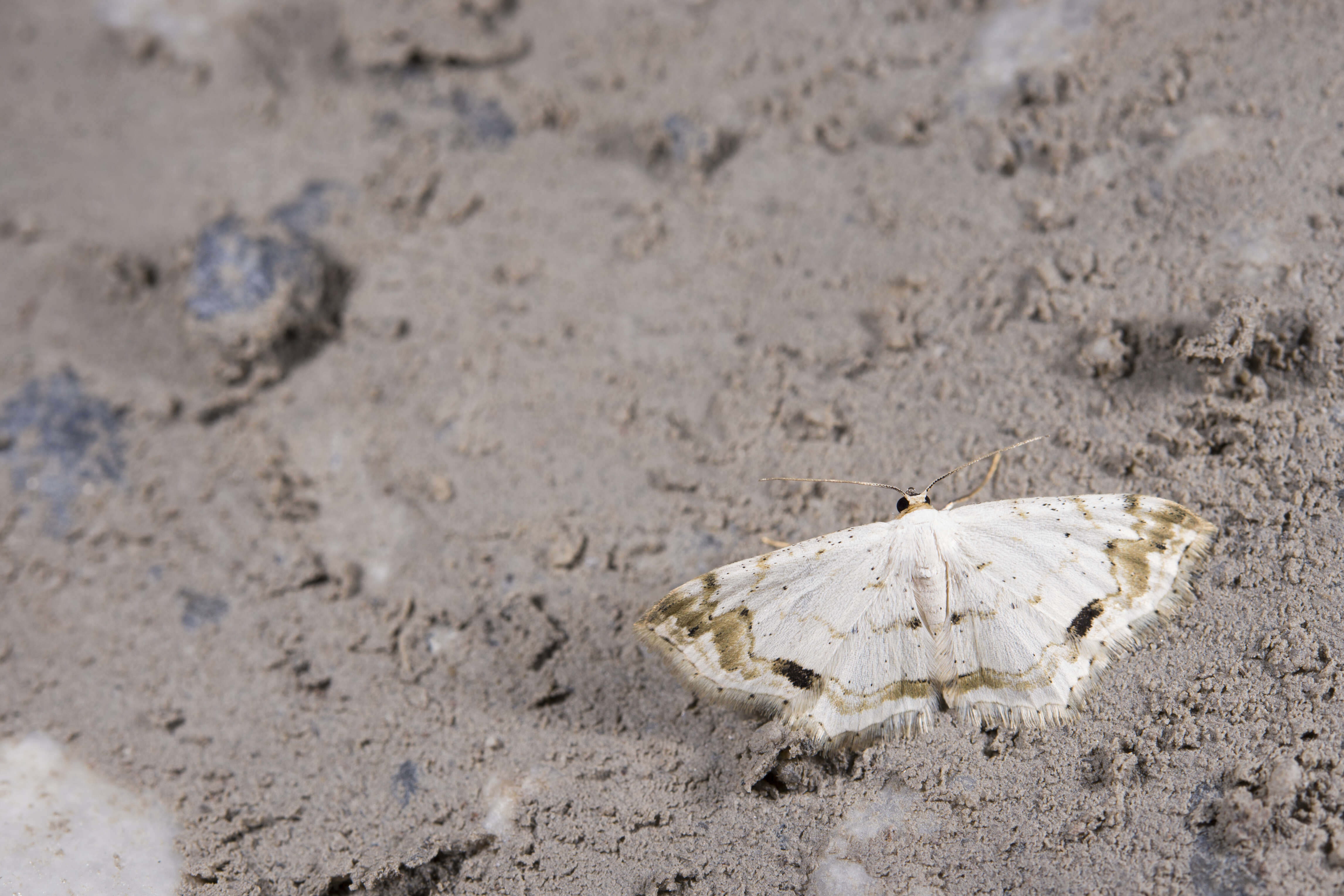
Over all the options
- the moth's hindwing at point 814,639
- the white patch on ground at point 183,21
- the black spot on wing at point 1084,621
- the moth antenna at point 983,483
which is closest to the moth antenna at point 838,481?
the moth antenna at point 983,483

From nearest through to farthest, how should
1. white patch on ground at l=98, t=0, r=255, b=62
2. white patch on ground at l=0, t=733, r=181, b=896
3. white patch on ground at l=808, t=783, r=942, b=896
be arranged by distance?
1. white patch on ground at l=808, t=783, r=942, b=896
2. white patch on ground at l=0, t=733, r=181, b=896
3. white patch on ground at l=98, t=0, r=255, b=62

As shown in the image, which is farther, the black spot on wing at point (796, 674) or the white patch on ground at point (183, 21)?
the white patch on ground at point (183, 21)

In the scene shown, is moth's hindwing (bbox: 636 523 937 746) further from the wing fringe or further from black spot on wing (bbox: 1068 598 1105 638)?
black spot on wing (bbox: 1068 598 1105 638)

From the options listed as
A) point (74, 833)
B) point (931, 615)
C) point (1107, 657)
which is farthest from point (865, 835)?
point (74, 833)

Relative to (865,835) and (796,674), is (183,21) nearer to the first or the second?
(796,674)

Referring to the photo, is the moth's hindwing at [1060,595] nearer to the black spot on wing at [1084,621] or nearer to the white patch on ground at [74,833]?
the black spot on wing at [1084,621]

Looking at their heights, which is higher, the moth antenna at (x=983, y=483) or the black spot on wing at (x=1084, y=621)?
the moth antenna at (x=983, y=483)

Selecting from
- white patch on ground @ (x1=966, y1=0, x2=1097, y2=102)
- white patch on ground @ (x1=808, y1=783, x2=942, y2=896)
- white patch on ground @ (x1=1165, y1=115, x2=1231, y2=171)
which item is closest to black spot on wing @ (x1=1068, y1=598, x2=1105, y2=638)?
white patch on ground @ (x1=808, y1=783, x2=942, y2=896)
